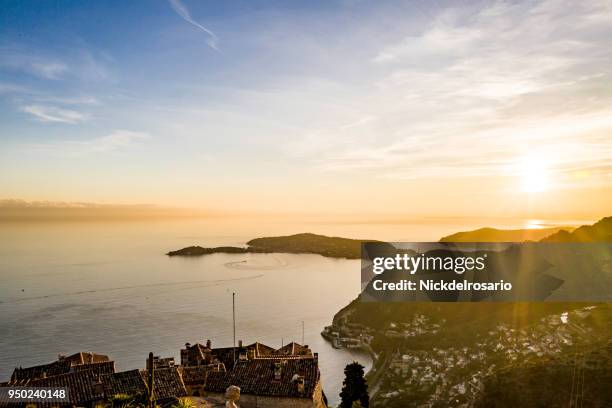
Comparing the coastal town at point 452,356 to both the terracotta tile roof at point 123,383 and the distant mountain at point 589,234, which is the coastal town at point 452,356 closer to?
the distant mountain at point 589,234

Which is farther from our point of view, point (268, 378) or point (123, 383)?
point (268, 378)

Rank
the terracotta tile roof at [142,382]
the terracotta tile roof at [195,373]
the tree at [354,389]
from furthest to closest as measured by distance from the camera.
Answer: the tree at [354,389] < the terracotta tile roof at [195,373] < the terracotta tile roof at [142,382]

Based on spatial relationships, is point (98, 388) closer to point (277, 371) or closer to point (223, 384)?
point (223, 384)

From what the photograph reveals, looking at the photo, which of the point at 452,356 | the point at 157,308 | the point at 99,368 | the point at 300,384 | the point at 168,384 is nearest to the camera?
the point at 168,384

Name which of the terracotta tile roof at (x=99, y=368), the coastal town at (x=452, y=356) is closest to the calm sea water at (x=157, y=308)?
the coastal town at (x=452, y=356)

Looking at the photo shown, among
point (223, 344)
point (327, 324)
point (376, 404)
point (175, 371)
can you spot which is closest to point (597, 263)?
point (327, 324)

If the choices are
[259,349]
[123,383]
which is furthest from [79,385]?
[259,349]
